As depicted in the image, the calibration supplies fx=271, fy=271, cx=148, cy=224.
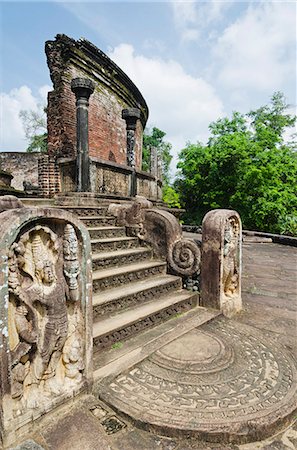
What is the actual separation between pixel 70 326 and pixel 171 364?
93cm

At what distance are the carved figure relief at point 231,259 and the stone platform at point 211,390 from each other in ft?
3.00

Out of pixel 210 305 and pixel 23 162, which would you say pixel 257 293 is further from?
pixel 23 162

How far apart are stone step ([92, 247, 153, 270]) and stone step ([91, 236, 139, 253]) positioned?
86mm

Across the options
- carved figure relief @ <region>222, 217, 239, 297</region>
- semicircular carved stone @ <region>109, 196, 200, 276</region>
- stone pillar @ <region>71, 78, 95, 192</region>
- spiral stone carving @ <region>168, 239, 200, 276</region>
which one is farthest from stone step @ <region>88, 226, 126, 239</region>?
stone pillar @ <region>71, 78, 95, 192</region>

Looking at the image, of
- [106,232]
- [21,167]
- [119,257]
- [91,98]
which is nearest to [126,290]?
[119,257]

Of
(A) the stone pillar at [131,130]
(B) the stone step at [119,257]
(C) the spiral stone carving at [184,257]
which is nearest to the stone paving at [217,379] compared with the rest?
(C) the spiral stone carving at [184,257]

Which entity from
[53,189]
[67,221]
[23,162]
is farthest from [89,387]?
[23,162]

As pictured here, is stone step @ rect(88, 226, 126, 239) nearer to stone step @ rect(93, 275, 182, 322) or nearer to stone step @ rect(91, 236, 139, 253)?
stone step @ rect(91, 236, 139, 253)

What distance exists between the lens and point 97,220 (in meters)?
4.51

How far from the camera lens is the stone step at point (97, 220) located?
4.31 metres

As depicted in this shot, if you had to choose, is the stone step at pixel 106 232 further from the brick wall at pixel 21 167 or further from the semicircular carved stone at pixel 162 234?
the brick wall at pixel 21 167

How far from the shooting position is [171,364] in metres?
2.27

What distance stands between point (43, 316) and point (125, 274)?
1585 millimetres

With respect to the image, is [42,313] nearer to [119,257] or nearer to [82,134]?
[119,257]
